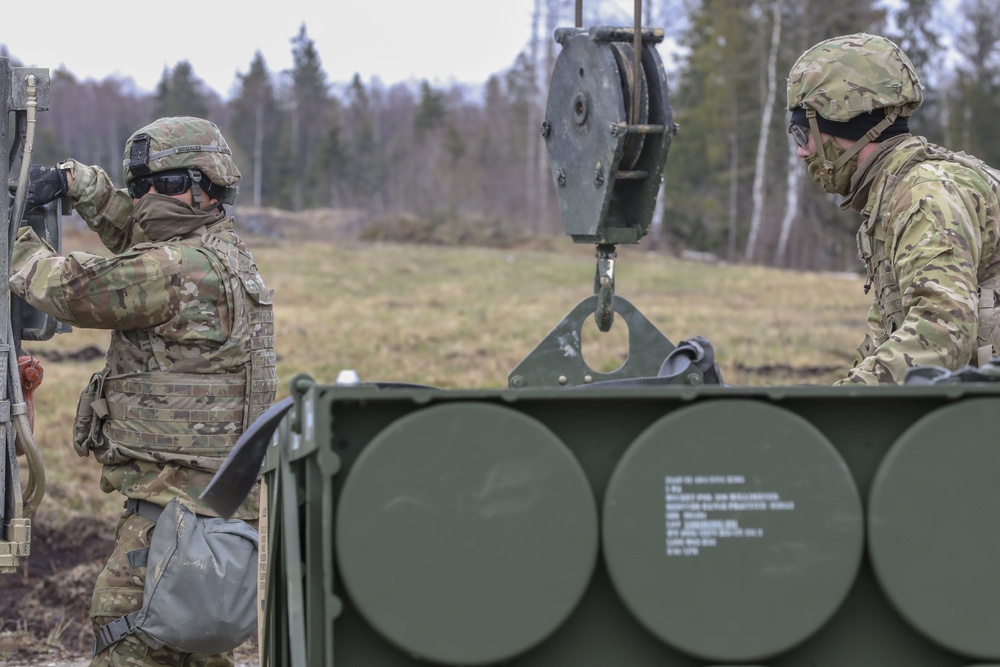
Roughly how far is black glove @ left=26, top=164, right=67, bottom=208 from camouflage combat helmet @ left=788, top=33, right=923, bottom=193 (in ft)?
7.91

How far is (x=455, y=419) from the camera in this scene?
2.36 meters

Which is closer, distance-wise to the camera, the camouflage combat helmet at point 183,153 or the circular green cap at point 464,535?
the circular green cap at point 464,535

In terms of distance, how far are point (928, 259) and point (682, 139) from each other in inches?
1483

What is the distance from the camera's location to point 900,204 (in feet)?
11.3

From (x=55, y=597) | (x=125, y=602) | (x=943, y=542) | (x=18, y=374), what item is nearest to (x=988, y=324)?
(x=943, y=542)

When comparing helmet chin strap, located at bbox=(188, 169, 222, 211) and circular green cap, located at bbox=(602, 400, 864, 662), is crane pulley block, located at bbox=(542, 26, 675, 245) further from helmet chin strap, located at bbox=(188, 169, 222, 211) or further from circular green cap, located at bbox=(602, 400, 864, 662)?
circular green cap, located at bbox=(602, 400, 864, 662)

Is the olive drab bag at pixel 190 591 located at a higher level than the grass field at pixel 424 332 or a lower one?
higher

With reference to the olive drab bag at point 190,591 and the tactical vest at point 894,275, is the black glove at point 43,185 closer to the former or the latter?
the olive drab bag at point 190,591

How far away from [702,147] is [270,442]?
3858 cm

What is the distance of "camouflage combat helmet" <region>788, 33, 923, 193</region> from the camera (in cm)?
363

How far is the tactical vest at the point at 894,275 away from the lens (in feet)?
11.3

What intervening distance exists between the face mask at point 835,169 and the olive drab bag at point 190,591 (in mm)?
2151

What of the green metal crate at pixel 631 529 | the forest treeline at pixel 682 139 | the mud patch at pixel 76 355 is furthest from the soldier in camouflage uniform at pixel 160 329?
the forest treeline at pixel 682 139

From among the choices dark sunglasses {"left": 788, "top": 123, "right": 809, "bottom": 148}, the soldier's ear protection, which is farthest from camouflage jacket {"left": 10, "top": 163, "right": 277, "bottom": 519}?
dark sunglasses {"left": 788, "top": 123, "right": 809, "bottom": 148}
